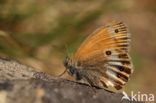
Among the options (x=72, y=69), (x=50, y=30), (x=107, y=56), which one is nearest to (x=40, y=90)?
(x=72, y=69)

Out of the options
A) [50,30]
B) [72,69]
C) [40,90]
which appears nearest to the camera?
[40,90]

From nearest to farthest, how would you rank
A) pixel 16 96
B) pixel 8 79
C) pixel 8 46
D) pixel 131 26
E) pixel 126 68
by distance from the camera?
pixel 16 96
pixel 8 79
pixel 126 68
pixel 8 46
pixel 131 26

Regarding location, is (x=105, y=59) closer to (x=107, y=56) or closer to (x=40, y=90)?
(x=107, y=56)

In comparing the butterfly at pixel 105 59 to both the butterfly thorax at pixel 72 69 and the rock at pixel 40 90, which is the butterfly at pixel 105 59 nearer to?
the butterfly thorax at pixel 72 69

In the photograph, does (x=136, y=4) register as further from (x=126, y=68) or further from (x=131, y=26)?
(x=126, y=68)

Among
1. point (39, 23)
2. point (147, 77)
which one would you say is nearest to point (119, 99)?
point (39, 23)
